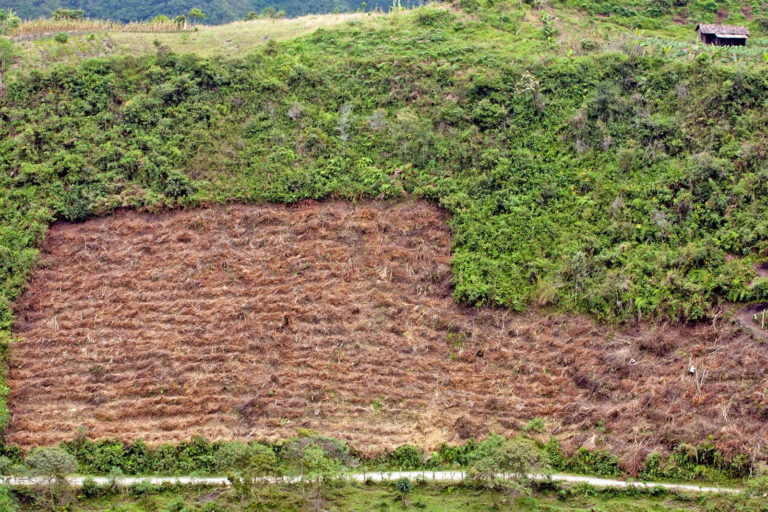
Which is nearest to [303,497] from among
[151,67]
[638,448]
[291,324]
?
[291,324]

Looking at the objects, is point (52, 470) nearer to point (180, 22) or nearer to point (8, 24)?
point (180, 22)

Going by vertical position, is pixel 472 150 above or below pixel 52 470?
above

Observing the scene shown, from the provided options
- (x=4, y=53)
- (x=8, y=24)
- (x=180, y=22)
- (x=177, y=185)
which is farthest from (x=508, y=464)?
(x=8, y=24)

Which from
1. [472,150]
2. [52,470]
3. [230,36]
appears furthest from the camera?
[230,36]

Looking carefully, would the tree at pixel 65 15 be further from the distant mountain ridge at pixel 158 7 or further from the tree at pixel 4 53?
the distant mountain ridge at pixel 158 7

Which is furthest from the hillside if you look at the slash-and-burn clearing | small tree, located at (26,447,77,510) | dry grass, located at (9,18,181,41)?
small tree, located at (26,447,77,510)

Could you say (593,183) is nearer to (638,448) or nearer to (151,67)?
(638,448)
